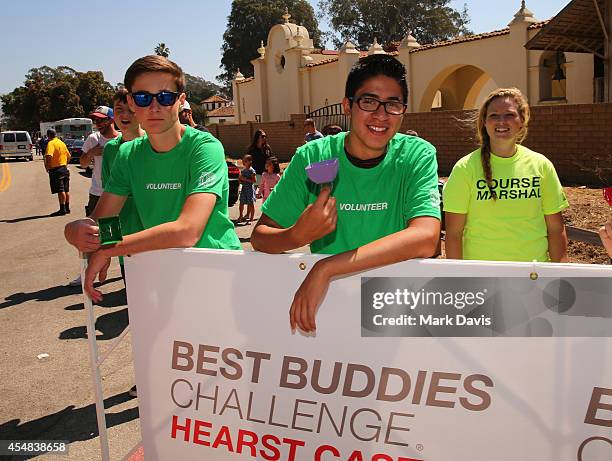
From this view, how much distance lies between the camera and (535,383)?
196cm

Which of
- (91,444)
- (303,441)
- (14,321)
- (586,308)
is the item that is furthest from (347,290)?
(14,321)

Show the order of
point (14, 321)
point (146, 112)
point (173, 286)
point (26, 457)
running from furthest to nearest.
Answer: point (14, 321) → point (26, 457) → point (146, 112) → point (173, 286)

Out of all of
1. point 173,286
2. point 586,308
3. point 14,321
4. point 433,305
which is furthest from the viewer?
point 14,321

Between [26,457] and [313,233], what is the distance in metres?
2.57

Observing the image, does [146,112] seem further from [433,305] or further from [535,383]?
[535,383]

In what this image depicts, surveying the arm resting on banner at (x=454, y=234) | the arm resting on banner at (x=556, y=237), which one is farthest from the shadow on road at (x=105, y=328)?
the arm resting on banner at (x=556, y=237)

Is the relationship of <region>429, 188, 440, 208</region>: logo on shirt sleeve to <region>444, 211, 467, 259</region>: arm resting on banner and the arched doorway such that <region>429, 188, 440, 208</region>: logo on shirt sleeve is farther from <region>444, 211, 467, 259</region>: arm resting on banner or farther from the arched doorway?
the arched doorway

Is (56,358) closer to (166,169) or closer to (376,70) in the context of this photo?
(166,169)

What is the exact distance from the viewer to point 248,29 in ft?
230

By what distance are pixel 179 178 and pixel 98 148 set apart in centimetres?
456

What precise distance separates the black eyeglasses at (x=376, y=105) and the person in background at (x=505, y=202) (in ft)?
3.60

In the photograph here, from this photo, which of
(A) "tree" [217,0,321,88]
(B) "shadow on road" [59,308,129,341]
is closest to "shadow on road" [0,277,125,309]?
(B) "shadow on road" [59,308,129,341]

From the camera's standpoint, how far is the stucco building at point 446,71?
60.1ft

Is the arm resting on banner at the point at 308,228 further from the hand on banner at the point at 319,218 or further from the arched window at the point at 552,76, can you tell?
the arched window at the point at 552,76
